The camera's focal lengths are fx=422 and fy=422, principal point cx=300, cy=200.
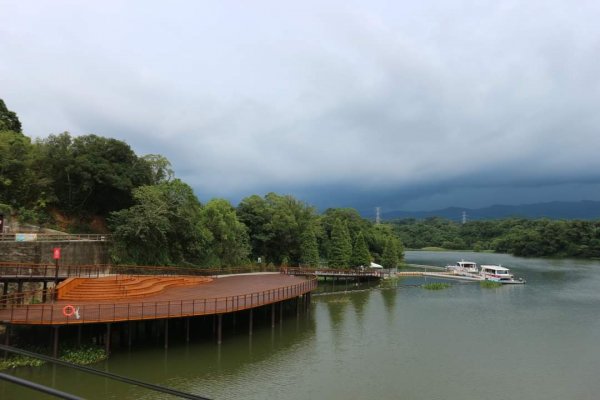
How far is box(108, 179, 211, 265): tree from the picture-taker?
38.8m

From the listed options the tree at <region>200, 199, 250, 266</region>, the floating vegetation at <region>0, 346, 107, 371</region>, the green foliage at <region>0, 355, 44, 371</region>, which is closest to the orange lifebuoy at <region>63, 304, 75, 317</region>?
the floating vegetation at <region>0, 346, 107, 371</region>

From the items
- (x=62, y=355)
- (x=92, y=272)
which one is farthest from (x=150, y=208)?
(x=62, y=355)

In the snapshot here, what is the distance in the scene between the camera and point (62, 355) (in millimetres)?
21188

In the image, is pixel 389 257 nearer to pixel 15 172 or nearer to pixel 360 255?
pixel 360 255

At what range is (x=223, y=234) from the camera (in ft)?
162

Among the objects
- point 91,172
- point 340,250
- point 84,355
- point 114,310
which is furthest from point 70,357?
point 340,250

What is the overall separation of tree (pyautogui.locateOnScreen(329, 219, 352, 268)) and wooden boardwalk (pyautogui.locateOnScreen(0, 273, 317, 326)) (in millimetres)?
30262

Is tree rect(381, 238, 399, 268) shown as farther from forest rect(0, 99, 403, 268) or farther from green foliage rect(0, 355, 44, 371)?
green foliage rect(0, 355, 44, 371)

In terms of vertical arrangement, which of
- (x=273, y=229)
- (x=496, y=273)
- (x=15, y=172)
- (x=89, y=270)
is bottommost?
(x=496, y=273)

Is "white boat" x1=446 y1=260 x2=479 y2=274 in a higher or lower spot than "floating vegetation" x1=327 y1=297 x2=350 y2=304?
higher

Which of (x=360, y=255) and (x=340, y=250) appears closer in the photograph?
(x=340, y=250)

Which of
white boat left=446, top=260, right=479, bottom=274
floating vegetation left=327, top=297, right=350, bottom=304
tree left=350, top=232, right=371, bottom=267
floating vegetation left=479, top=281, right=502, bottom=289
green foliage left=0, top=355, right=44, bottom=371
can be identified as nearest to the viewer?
green foliage left=0, top=355, right=44, bottom=371

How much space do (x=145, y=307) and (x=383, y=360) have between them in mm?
13856

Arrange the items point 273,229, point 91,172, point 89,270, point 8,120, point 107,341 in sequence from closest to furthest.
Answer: point 107,341 → point 89,270 → point 91,172 → point 8,120 → point 273,229
